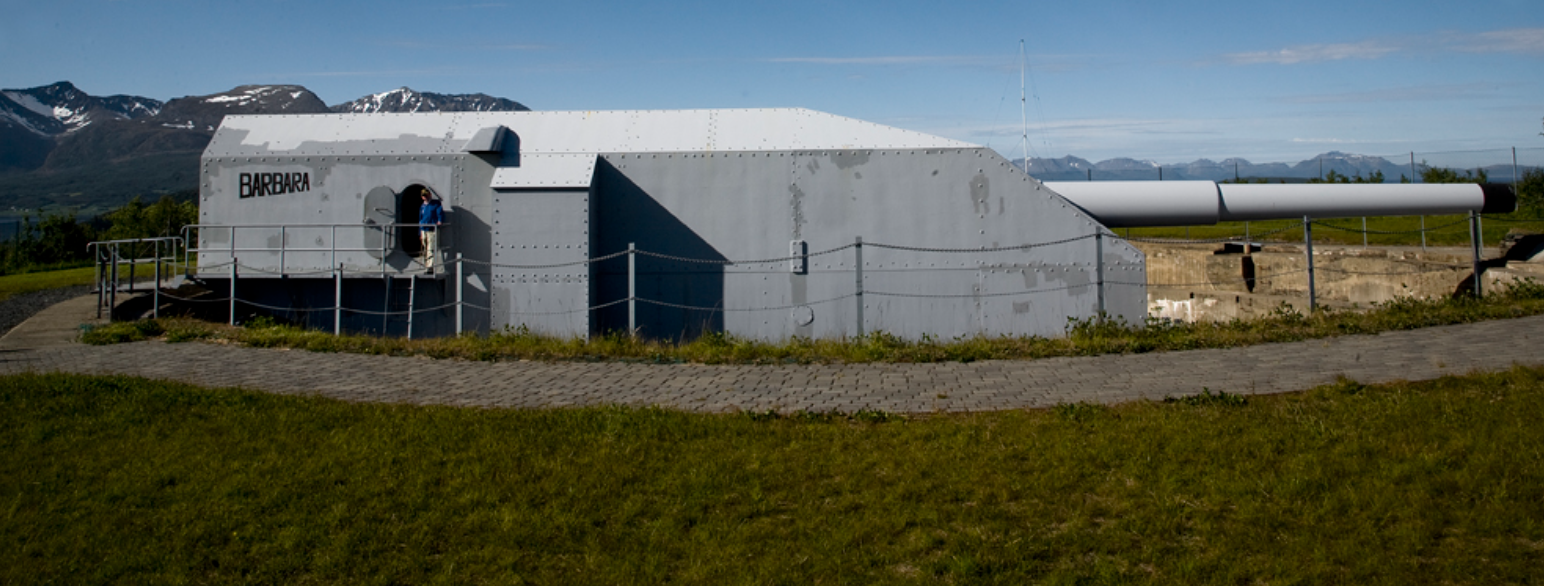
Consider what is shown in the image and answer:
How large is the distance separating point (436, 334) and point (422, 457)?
22.8 ft

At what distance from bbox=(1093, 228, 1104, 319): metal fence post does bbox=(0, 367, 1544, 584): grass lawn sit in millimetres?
4668

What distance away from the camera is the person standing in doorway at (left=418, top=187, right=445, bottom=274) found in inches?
460

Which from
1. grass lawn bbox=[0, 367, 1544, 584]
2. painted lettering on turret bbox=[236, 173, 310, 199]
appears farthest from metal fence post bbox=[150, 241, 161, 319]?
grass lawn bbox=[0, 367, 1544, 584]

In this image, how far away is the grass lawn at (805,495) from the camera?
411 cm

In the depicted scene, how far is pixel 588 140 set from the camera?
39.3ft

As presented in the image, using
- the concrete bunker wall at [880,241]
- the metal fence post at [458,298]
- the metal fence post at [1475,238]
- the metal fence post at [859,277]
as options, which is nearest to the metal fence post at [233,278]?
the metal fence post at [458,298]

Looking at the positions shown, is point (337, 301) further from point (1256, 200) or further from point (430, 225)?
point (1256, 200)

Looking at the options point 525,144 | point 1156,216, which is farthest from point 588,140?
point 1156,216

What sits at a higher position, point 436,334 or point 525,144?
point 525,144

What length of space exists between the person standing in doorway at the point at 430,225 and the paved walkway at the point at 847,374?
2.13 m

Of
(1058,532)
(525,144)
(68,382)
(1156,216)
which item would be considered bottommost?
(1058,532)

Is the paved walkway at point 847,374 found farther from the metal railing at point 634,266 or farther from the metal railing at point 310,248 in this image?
the metal railing at point 310,248

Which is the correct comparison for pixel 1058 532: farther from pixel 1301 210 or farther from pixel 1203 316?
pixel 1203 316

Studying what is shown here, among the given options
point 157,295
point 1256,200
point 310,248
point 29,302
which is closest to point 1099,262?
point 1256,200
